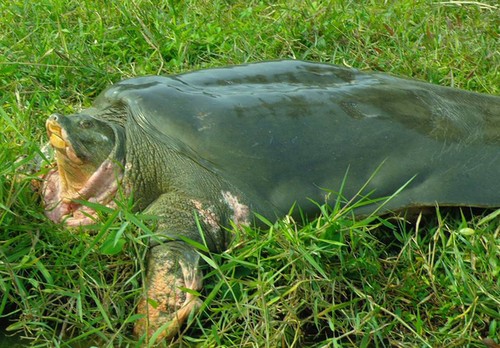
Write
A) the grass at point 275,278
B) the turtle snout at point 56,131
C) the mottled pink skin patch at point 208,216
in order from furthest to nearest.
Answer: the turtle snout at point 56,131
the mottled pink skin patch at point 208,216
the grass at point 275,278

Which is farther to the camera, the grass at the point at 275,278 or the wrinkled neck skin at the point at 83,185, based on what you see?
the wrinkled neck skin at the point at 83,185

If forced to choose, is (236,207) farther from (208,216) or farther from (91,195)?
(91,195)

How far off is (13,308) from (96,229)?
36 centimetres

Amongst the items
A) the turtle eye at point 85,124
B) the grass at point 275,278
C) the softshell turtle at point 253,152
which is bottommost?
the grass at point 275,278

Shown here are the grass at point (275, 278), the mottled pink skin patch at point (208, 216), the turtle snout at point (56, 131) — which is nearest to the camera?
the grass at point (275, 278)

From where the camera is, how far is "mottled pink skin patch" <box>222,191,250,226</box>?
9.59 ft

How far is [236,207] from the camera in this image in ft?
9.61

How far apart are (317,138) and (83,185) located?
847mm

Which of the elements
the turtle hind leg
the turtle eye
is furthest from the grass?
the turtle eye

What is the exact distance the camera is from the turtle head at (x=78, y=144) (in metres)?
3.02

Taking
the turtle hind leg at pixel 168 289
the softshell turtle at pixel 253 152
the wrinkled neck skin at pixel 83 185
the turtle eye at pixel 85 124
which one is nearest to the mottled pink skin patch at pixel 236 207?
the softshell turtle at pixel 253 152

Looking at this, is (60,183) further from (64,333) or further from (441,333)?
(441,333)

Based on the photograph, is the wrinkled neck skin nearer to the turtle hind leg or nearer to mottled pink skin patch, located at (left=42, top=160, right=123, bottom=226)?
mottled pink skin patch, located at (left=42, top=160, right=123, bottom=226)

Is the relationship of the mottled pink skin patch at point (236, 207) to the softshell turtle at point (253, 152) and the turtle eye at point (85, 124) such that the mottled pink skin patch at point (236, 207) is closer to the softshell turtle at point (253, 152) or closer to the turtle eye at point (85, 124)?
the softshell turtle at point (253, 152)
